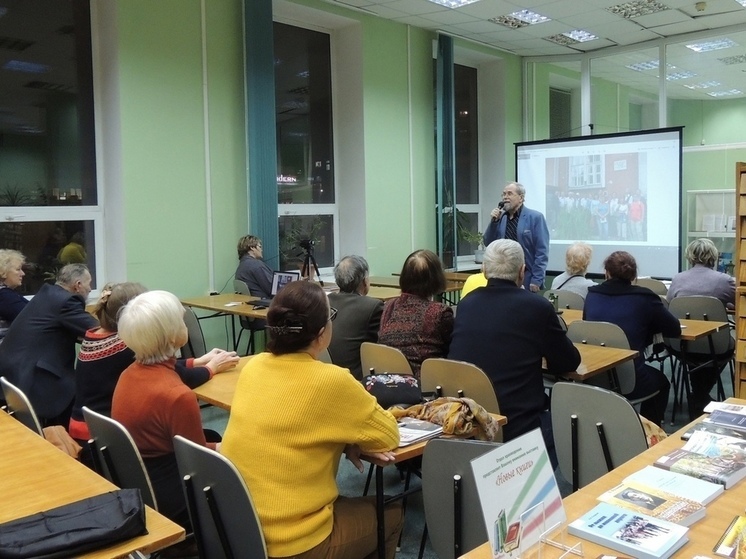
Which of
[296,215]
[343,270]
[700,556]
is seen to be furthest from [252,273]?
[700,556]

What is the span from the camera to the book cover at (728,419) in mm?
2006

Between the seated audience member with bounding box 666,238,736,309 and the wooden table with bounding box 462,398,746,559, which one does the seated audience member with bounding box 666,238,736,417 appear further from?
the wooden table with bounding box 462,398,746,559

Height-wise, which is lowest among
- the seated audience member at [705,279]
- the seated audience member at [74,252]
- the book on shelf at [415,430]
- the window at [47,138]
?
the book on shelf at [415,430]

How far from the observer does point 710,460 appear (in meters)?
1.75

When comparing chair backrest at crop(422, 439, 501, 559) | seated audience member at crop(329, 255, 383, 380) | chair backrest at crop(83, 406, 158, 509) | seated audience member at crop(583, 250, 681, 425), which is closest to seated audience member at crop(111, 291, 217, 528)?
chair backrest at crop(83, 406, 158, 509)

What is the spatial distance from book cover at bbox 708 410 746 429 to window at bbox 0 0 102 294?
16.2 feet

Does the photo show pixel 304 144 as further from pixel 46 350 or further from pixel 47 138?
pixel 46 350

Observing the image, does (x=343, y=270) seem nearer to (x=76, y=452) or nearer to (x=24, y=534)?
(x=76, y=452)

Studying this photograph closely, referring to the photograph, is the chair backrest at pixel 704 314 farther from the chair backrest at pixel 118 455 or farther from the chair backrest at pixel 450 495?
the chair backrest at pixel 118 455

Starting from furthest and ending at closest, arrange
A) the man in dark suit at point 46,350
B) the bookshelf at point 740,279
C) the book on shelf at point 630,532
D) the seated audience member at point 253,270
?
the seated audience member at point 253,270
the bookshelf at point 740,279
the man in dark suit at point 46,350
the book on shelf at point 630,532

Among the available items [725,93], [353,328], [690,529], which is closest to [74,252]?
[353,328]

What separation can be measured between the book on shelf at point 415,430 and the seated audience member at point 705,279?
3.42 metres

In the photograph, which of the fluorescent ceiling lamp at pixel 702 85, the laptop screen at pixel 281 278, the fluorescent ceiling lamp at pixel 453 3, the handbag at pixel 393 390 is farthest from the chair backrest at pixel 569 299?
the fluorescent ceiling lamp at pixel 702 85

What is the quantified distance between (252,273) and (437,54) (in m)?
3.70
